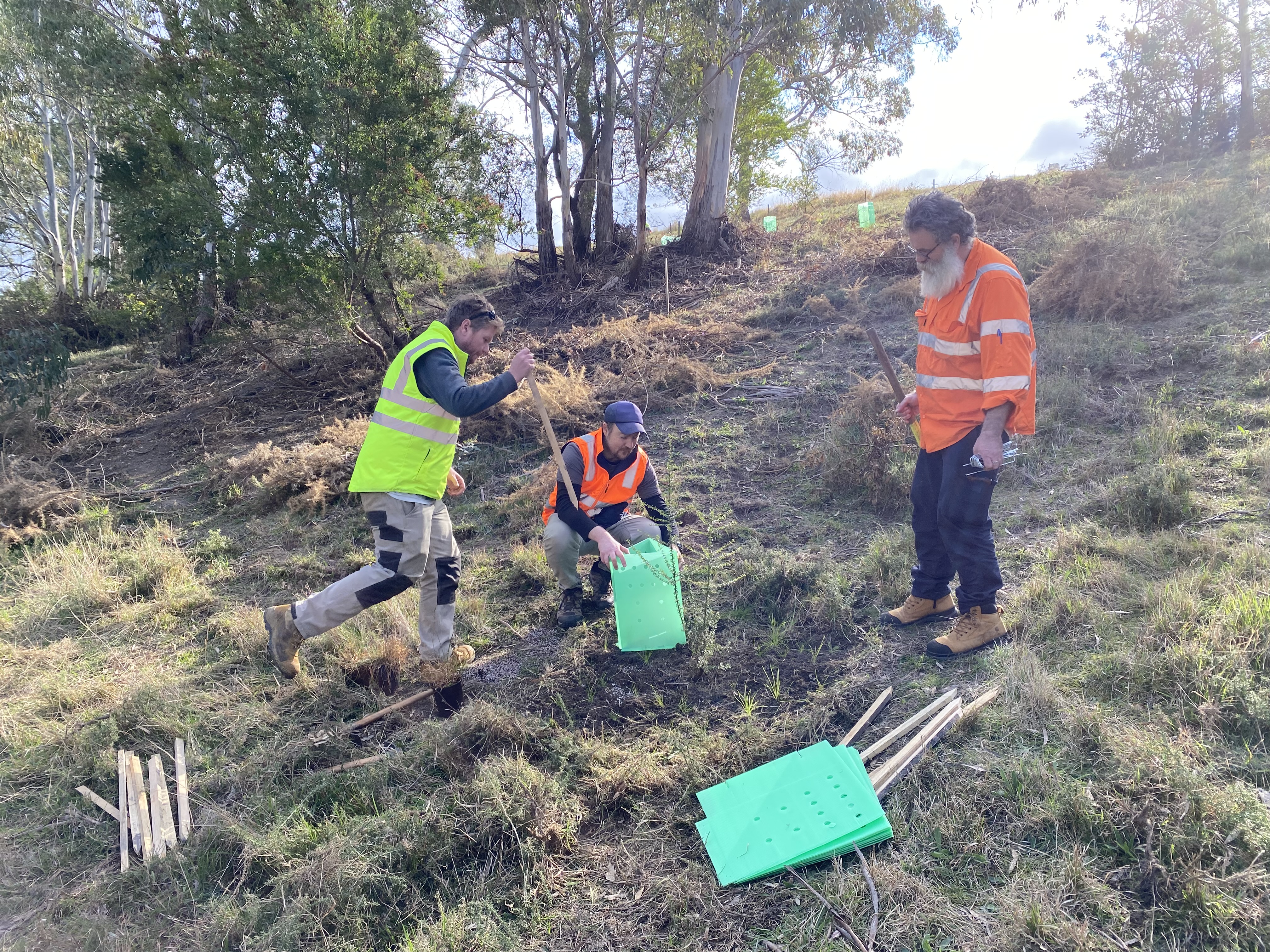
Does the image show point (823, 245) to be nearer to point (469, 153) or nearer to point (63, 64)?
point (469, 153)

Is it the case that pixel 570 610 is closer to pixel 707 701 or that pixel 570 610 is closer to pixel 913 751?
pixel 707 701

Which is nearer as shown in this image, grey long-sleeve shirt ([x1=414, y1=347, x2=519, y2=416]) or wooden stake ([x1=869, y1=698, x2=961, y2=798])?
wooden stake ([x1=869, y1=698, x2=961, y2=798])

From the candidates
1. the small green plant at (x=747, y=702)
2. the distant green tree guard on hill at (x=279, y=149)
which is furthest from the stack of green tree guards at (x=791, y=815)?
the distant green tree guard on hill at (x=279, y=149)

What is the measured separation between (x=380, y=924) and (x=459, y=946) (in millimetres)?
333

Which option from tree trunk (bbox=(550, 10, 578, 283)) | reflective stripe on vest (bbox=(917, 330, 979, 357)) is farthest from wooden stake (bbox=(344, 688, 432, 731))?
tree trunk (bbox=(550, 10, 578, 283))

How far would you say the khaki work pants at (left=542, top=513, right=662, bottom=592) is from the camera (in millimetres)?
4207

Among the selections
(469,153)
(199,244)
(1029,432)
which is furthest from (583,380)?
(1029,432)

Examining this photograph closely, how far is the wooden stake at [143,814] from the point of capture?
9.41ft

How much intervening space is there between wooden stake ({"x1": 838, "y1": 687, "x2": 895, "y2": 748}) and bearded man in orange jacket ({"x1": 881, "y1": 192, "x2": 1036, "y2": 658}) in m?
0.37

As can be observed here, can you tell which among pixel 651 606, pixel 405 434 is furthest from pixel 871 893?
pixel 405 434

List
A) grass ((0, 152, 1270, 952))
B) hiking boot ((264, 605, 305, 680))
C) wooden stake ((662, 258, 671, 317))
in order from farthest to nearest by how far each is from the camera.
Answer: wooden stake ((662, 258, 671, 317)), hiking boot ((264, 605, 305, 680)), grass ((0, 152, 1270, 952))

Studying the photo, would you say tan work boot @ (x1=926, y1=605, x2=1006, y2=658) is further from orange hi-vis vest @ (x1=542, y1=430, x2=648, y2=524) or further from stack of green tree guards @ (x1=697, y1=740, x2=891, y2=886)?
orange hi-vis vest @ (x1=542, y1=430, x2=648, y2=524)

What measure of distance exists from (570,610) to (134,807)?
86.2 inches

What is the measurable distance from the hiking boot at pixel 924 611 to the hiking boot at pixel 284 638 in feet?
10.2
